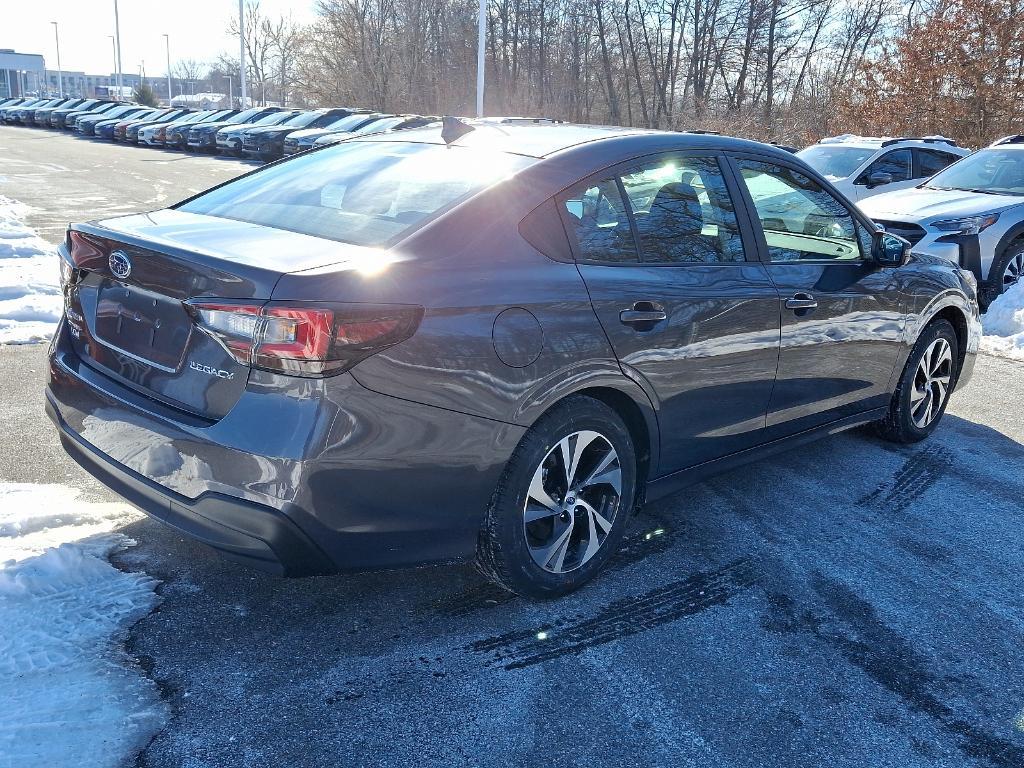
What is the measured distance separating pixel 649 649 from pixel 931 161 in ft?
40.1

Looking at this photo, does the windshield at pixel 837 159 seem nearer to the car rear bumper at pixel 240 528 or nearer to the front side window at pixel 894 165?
the front side window at pixel 894 165

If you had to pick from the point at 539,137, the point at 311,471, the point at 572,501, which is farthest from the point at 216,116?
the point at 311,471

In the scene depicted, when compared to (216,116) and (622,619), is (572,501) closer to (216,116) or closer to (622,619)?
(622,619)

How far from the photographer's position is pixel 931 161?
1328 cm

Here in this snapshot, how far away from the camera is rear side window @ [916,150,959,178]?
13.2 m

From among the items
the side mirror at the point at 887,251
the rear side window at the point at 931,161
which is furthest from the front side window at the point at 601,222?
the rear side window at the point at 931,161

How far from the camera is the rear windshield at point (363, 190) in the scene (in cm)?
324

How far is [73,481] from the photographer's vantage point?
4.11m

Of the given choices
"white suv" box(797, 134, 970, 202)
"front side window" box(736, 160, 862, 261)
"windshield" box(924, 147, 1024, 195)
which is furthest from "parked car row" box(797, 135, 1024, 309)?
"front side window" box(736, 160, 862, 261)

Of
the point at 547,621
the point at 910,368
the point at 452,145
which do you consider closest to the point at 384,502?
the point at 547,621

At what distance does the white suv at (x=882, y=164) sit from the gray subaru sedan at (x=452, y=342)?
9.24 m

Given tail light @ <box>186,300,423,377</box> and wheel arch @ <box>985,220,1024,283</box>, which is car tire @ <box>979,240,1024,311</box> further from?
tail light @ <box>186,300,423,377</box>

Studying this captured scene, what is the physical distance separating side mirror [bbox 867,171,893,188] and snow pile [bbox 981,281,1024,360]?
12.7ft

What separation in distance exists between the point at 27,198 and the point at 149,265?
15224 mm
